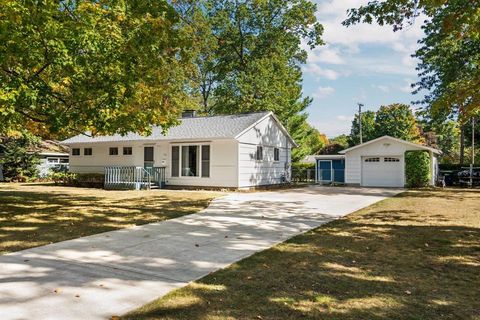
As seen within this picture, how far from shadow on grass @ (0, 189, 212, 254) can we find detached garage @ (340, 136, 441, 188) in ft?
51.1

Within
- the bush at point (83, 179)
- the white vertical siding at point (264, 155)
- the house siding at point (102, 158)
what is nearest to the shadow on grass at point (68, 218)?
the white vertical siding at point (264, 155)

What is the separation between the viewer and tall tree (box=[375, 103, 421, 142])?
52.9 m

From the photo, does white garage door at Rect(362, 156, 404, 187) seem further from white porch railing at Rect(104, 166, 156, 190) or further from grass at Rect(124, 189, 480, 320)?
grass at Rect(124, 189, 480, 320)

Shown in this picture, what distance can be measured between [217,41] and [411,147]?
2031cm

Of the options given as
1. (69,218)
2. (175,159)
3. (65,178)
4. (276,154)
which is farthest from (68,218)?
(65,178)

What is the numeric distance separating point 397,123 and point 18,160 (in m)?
47.0

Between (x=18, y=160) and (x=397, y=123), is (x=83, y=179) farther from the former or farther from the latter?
(x=397, y=123)

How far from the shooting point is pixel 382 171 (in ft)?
82.9

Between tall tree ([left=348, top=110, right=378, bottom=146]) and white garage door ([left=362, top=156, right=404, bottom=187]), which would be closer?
white garage door ([left=362, top=156, right=404, bottom=187])

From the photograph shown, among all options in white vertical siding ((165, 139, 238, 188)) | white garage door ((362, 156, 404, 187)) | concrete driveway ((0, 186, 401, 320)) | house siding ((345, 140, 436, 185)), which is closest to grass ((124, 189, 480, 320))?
concrete driveway ((0, 186, 401, 320))

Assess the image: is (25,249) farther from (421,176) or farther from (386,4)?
(421,176)

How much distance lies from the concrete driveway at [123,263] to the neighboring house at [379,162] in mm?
16949

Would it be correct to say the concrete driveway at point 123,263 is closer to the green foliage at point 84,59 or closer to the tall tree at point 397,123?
the green foliage at point 84,59

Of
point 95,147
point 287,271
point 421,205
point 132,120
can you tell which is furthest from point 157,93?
point 95,147
